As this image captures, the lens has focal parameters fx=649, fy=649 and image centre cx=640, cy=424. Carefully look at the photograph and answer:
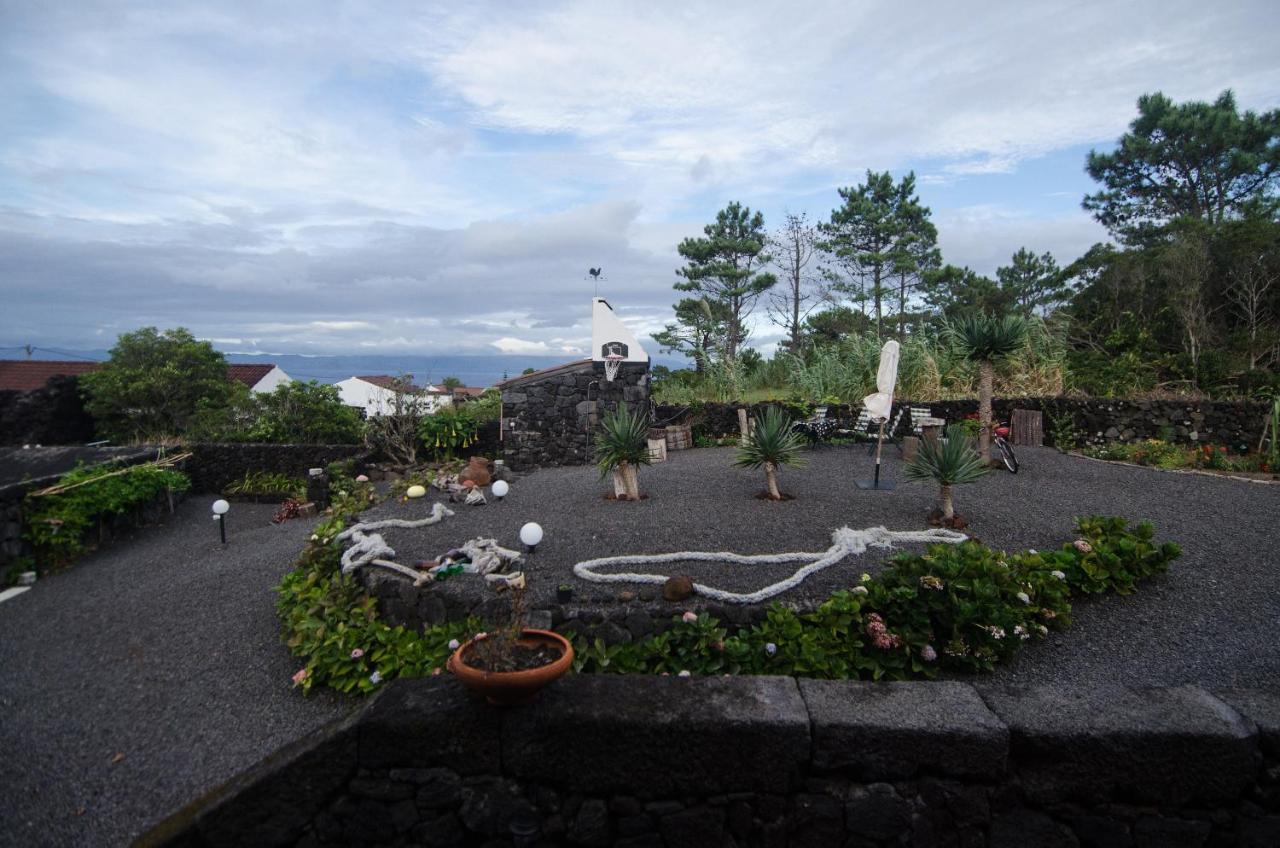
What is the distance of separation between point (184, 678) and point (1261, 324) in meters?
18.1

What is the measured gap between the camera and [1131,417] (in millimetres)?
9602

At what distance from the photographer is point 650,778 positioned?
7.89 ft

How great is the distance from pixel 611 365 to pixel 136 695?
289 inches

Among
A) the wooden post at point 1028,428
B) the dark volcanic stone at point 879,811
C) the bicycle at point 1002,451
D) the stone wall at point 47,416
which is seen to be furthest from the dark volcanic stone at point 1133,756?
the stone wall at point 47,416

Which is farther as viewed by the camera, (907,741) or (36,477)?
(36,477)

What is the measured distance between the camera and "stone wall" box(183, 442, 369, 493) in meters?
11.6

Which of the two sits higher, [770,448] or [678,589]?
[770,448]

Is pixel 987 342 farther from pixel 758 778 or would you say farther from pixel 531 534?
pixel 758 778

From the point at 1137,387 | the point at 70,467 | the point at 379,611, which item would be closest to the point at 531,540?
the point at 379,611

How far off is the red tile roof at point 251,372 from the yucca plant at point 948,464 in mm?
28356

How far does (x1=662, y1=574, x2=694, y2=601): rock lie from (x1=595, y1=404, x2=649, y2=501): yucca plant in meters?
2.49

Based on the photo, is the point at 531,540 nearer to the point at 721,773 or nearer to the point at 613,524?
the point at 613,524

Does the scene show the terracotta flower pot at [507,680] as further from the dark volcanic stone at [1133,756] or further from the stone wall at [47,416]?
the stone wall at [47,416]

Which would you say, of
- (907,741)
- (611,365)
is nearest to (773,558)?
(907,741)
